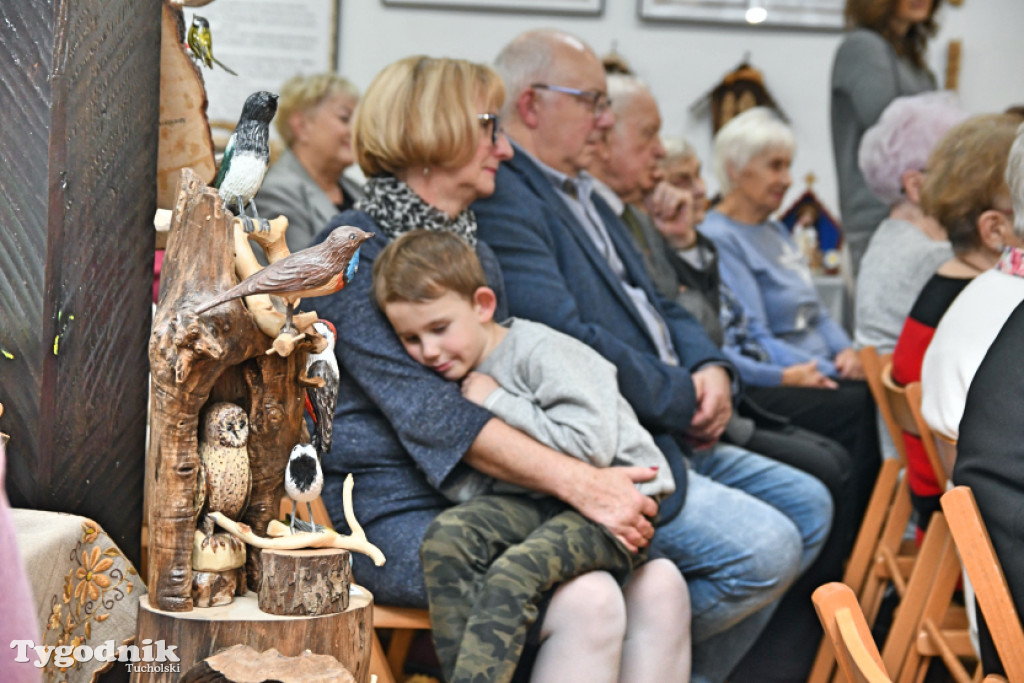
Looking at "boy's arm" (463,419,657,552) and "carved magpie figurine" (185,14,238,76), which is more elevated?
"carved magpie figurine" (185,14,238,76)

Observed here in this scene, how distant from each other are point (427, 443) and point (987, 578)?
0.98m

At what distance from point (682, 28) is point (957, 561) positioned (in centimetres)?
446

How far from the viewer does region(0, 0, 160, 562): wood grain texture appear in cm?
145

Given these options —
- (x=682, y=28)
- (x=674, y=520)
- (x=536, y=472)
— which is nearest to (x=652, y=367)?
(x=674, y=520)

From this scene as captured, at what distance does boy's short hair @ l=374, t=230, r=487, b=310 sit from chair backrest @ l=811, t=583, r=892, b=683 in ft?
3.13

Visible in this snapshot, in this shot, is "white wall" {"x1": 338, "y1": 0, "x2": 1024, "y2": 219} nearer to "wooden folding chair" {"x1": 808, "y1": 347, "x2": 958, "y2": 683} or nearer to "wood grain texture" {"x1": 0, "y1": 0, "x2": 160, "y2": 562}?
"wooden folding chair" {"x1": 808, "y1": 347, "x2": 958, "y2": 683}

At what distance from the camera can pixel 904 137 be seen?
3422mm

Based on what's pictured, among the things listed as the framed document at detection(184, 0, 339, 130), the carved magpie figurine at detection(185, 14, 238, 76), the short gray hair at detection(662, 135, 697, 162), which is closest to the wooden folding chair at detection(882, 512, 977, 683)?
the carved magpie figurine at detection(185, 14, 238, 76)

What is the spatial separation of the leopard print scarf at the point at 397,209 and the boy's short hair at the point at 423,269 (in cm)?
16

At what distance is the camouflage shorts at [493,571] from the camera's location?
177cm

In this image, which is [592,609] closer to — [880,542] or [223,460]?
[223,460]

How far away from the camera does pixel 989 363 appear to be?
1.58 metres

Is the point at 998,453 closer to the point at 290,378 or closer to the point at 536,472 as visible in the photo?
the point at 536,472

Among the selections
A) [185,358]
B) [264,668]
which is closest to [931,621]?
[264,668]
